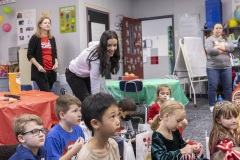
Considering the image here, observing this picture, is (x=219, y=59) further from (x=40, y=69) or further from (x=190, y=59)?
(x=40, y=69)

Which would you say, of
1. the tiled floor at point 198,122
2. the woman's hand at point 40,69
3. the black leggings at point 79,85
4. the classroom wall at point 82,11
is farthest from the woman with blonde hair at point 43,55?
the classroom wall at point 82,11

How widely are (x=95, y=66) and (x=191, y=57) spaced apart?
3.86 m

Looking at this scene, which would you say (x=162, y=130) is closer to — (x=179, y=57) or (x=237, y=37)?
(x=179, y=57)

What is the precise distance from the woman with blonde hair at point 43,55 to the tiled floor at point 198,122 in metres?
1.70

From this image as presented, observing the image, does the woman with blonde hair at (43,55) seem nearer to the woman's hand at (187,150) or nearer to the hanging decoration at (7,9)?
the woman's hand at (187,150)

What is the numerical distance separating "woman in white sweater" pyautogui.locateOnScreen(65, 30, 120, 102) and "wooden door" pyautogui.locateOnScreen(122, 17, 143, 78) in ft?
14.0

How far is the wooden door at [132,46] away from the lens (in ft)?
22.7

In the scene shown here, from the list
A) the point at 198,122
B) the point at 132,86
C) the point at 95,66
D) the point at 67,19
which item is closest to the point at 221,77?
the point at 198,122

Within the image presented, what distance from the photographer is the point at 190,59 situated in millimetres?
5891

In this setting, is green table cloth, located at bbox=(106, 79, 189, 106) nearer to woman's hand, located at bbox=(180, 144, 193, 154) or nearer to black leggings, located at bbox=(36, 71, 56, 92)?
black leggings, located at bbox=(36, 71, 56, 92)

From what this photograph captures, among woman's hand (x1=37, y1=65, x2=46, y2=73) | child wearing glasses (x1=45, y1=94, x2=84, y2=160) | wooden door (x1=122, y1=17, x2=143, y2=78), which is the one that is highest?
wooden door (x1=122, y1=17, x2=143, y2=78)

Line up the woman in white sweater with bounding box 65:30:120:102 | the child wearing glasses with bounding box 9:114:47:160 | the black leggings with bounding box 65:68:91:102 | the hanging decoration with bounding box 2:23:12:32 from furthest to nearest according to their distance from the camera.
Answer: the hanging decoration with bounding box 2:23:12:32 → the black leggings with bounding box 65:68:91:102 → the woman in white sweater with bounding box 65:30:120:102 → the child wearing glasses with bounding box 9:114:47:160

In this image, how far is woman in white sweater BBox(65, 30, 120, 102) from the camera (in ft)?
7.55

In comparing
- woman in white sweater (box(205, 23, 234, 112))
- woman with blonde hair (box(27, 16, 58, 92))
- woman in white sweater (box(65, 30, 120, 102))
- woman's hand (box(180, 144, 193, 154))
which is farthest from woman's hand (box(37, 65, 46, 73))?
woman in white sweater (box(205, 23, 234, 112))
